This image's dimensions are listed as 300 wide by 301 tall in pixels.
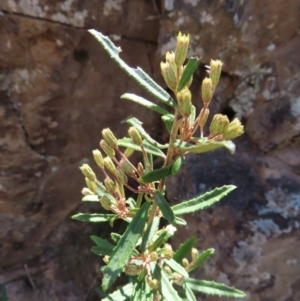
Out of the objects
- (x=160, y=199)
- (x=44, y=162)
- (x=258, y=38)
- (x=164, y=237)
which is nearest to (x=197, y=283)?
(x=164, y=237)

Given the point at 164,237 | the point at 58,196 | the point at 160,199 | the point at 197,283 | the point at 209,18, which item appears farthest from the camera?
the point at 58,196

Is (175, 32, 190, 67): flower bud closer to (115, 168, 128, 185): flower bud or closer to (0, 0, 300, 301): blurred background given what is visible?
(115, 168, 128, 185): flower bud

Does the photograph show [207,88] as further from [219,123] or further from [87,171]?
[87,171]

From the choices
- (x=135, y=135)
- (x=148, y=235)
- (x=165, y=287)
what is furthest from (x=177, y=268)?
(x=135, y=135)

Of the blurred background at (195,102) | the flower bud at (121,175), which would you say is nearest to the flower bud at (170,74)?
the flower bud at (121,175)

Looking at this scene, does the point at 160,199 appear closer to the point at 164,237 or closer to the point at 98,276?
the point at 164,237
